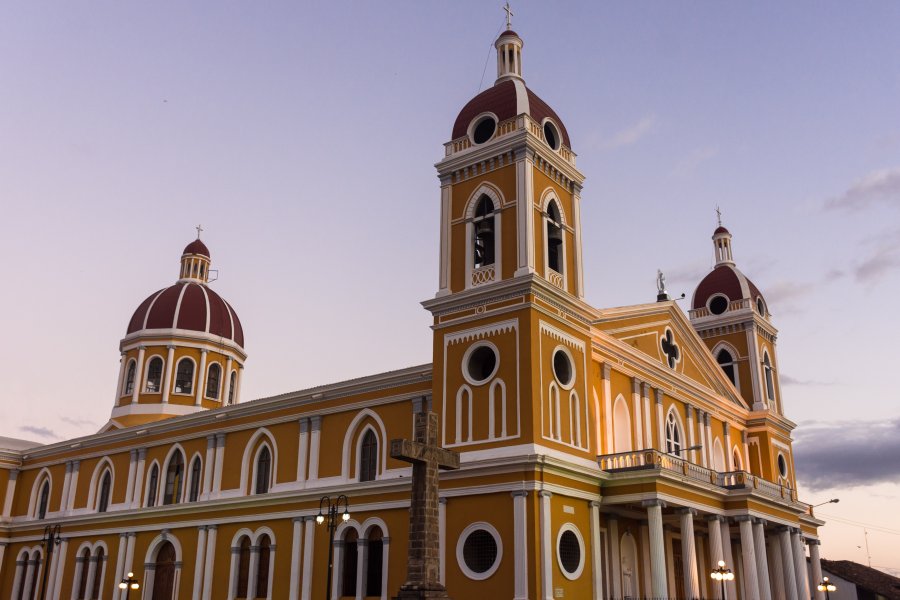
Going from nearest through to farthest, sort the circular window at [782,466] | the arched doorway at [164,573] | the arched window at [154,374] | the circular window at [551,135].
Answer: the circular window at [551,135] < the arched doorway at [164,573] < the circular window at [782,466] < the arched window at [154,374]

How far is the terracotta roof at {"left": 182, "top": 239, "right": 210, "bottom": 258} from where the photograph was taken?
2018 inches

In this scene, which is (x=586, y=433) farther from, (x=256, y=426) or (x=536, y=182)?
(x=256, y=426)

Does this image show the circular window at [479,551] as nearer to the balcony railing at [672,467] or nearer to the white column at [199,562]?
the balcony railing at [672,467]

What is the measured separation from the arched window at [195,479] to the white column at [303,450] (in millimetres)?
6045

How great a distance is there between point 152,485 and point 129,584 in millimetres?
6195

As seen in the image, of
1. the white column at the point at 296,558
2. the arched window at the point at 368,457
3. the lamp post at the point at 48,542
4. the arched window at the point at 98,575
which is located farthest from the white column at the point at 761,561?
the lamp post at the point at 48,542

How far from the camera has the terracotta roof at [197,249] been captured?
51250mm

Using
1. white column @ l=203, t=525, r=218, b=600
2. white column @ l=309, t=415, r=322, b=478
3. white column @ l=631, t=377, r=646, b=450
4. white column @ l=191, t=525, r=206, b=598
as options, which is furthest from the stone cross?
white column @ l=191, t=525, r=206, b=598

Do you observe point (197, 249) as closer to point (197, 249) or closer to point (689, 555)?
point (197, 249)

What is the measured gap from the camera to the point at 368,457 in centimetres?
3161

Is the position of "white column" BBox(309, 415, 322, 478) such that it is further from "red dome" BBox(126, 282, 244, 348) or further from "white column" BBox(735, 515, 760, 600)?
"red dome" BBox(126, 282, 244, 348)

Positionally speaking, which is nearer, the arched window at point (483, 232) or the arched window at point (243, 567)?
the arched window at point (483, 232)

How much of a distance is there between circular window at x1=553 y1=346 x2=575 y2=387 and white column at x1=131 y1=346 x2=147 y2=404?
2662 cm

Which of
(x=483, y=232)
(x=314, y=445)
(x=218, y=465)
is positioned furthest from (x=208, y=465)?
(x=483, y=232)
